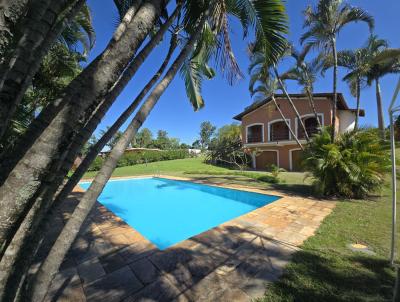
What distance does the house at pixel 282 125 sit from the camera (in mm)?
17759

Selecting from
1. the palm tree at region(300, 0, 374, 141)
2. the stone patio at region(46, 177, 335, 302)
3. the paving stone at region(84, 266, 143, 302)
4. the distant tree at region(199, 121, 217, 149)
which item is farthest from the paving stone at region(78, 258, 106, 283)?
the distant tree at region(199, 121, 217, 149)

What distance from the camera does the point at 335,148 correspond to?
760 centimetres

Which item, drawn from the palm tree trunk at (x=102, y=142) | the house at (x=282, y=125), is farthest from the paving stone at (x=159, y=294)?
the house at (x=282, y=125)

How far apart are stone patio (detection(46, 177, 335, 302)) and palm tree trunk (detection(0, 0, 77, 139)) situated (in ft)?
7.89

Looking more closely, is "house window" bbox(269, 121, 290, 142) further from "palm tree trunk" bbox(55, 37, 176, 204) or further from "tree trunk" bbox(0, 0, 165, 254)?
"tree trunk" bbox(0, 0, 165, 254)

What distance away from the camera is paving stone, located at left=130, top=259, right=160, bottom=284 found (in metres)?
2.82

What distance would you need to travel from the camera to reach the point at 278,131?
22703mm

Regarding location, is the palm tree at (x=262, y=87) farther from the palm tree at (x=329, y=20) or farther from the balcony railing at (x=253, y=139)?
the balcony railing at (x=253, y=139)

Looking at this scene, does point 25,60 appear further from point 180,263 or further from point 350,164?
point 350,164

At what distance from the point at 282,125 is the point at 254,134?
337 centimetres

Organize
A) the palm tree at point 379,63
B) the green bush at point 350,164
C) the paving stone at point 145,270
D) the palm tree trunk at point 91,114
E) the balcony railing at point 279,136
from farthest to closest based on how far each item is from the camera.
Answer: the balcony railing at point 279,136, the green bush at point 350,164, the palm tree at point 379,63, the paving stone at point 145,270, the palm tree trunk at point 91,114

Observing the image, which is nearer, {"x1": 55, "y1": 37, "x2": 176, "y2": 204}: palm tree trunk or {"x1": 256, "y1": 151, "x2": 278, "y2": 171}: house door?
{"x1": 55, "y1": 37, "x2": 176, "y2": 204}: palm tree trunk

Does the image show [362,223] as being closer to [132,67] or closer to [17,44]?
[132,67]

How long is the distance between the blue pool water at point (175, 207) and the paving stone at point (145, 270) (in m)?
2.50
